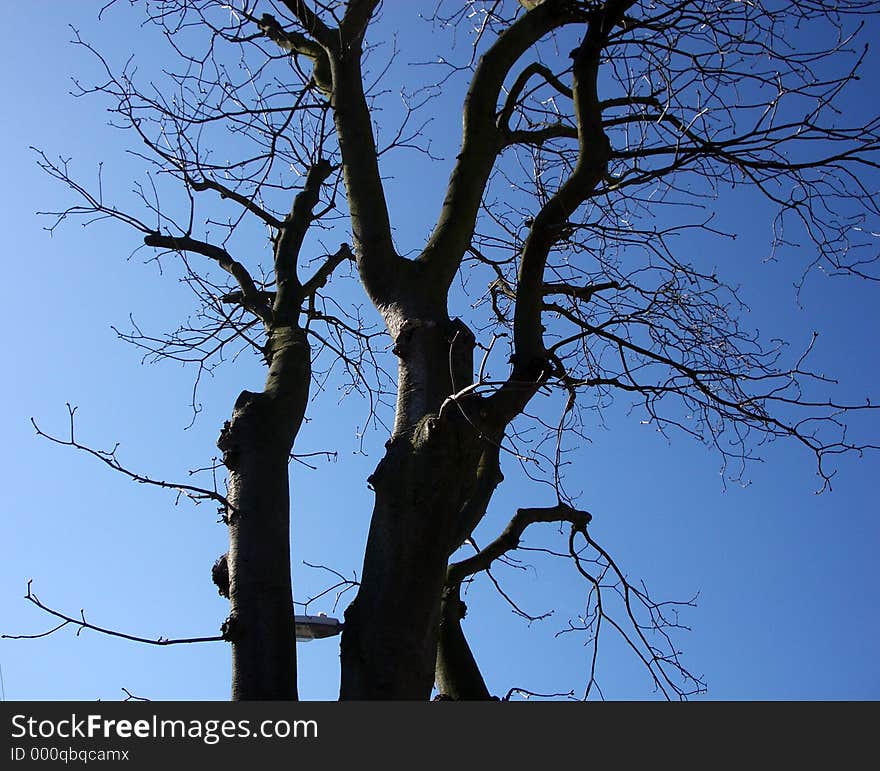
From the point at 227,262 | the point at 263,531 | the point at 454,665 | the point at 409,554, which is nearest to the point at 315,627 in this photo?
the point at 263,531

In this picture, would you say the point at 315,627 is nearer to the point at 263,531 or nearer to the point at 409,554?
the point at 263,531

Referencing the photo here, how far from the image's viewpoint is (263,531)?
3244mm

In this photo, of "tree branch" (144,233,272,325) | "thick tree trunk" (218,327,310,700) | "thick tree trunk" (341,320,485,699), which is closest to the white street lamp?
"thick tree trunk" (218,327,310,700)

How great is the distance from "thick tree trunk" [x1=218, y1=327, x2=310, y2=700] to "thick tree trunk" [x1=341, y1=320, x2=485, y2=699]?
0.95 ft

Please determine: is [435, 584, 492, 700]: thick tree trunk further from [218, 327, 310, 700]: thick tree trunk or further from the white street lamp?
[218, 327, 310, 700]: thick tree trunk

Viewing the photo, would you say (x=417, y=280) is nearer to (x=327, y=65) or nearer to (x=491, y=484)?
(x=491, y=484)

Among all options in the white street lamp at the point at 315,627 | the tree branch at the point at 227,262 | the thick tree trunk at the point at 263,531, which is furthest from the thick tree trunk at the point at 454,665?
the tree branch at the point at 227,262

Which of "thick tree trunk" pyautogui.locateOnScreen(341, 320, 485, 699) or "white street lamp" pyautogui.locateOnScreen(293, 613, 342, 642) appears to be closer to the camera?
"thick tree trunk" pyautogui.locateOnScreen(341, 320, 485, 699)

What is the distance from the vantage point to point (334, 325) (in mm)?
4922

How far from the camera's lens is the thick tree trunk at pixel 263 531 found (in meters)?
3.07

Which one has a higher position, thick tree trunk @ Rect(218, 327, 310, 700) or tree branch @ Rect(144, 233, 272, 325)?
tree branch @ Rect(144, 233, 272, 325)

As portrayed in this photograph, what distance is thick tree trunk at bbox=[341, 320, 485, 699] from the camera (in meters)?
2.86

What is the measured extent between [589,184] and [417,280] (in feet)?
2.35
